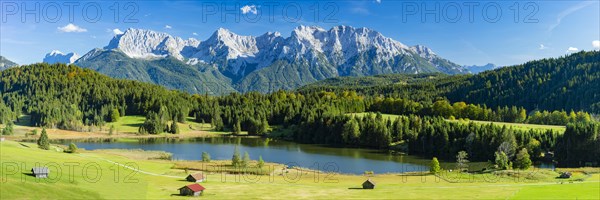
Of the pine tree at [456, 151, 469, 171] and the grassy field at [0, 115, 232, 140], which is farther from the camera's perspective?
the grassy field at [0, 115, 232, 140]

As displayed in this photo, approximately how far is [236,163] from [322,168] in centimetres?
2018

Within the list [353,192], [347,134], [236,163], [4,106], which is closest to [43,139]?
[236,163]

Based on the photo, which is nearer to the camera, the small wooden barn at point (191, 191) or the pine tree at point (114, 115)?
the small wooden barn at point (191, 191)

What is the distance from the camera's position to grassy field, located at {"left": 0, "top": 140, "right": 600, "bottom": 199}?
55688 millimetres

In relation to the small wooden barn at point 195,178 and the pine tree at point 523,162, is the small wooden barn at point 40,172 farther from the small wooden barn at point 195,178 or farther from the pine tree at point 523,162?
the pine tree at point 523,162

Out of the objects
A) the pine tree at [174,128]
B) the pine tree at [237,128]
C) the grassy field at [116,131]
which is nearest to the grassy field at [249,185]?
the grassy field at [116,131]

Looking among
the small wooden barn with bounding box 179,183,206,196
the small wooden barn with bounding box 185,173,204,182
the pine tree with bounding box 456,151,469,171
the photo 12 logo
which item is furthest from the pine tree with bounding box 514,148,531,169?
the photo 12 logo

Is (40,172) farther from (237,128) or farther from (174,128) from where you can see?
(237,128)

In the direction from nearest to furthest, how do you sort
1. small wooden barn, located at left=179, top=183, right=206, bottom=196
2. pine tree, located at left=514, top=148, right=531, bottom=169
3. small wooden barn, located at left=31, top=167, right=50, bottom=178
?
1. small wooden barn, located at left=31, top=167, right=50, bottom=178
2. small wooden barn, located at left=179, top=183, right=206, bottom=196
3. pine tree, located at left=514, top=148, right=531, bottom=169

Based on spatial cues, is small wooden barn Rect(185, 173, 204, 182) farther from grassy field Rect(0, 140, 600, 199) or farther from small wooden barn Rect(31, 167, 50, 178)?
small wooden barn Rect(31, 167, 50, 178)

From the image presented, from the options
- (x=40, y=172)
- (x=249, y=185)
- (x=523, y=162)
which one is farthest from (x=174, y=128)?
(x=523, y=162)

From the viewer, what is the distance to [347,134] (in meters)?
155

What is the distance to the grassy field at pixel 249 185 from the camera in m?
55.7

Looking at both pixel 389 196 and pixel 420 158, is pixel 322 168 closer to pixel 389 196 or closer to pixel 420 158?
pixel 420 158
